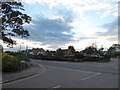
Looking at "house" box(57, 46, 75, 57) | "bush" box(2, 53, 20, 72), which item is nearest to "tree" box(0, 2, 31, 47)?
"bush" box(2, 53, 20, 72)

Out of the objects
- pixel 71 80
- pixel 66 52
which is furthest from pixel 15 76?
pixel 66 52

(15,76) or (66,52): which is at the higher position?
(66,52)

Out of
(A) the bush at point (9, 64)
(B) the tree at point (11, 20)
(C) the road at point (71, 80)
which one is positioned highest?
(B) the tree at point (11, 20)

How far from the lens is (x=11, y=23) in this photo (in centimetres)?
1560

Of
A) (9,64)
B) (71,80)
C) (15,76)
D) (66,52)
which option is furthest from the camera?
(66,52)

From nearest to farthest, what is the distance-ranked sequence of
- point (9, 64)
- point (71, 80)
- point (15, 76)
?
point (71, 80) → point (15, 76) → point (9, 64)

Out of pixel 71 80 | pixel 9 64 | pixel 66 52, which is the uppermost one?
pixel 66 52

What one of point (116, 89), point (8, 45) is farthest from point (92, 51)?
point (116, 89)

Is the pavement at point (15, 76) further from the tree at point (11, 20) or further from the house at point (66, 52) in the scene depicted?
the house at point (66, 52)

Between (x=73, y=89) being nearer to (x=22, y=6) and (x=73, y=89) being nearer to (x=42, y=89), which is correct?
(x=42, y=89)

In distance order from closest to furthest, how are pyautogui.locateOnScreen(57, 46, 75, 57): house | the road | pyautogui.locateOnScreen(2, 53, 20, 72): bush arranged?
the road, pyautogui.locateOnScreen(2, 53, 20, 72): bush, pyautogui.locateOnScreen(57, 46, 75, 57): house

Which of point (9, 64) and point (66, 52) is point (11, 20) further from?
point (66, 52)

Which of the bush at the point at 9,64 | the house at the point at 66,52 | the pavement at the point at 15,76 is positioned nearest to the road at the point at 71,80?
the pavement at the point at 15,76

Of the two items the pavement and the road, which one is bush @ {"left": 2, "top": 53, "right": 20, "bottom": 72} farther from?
the road
